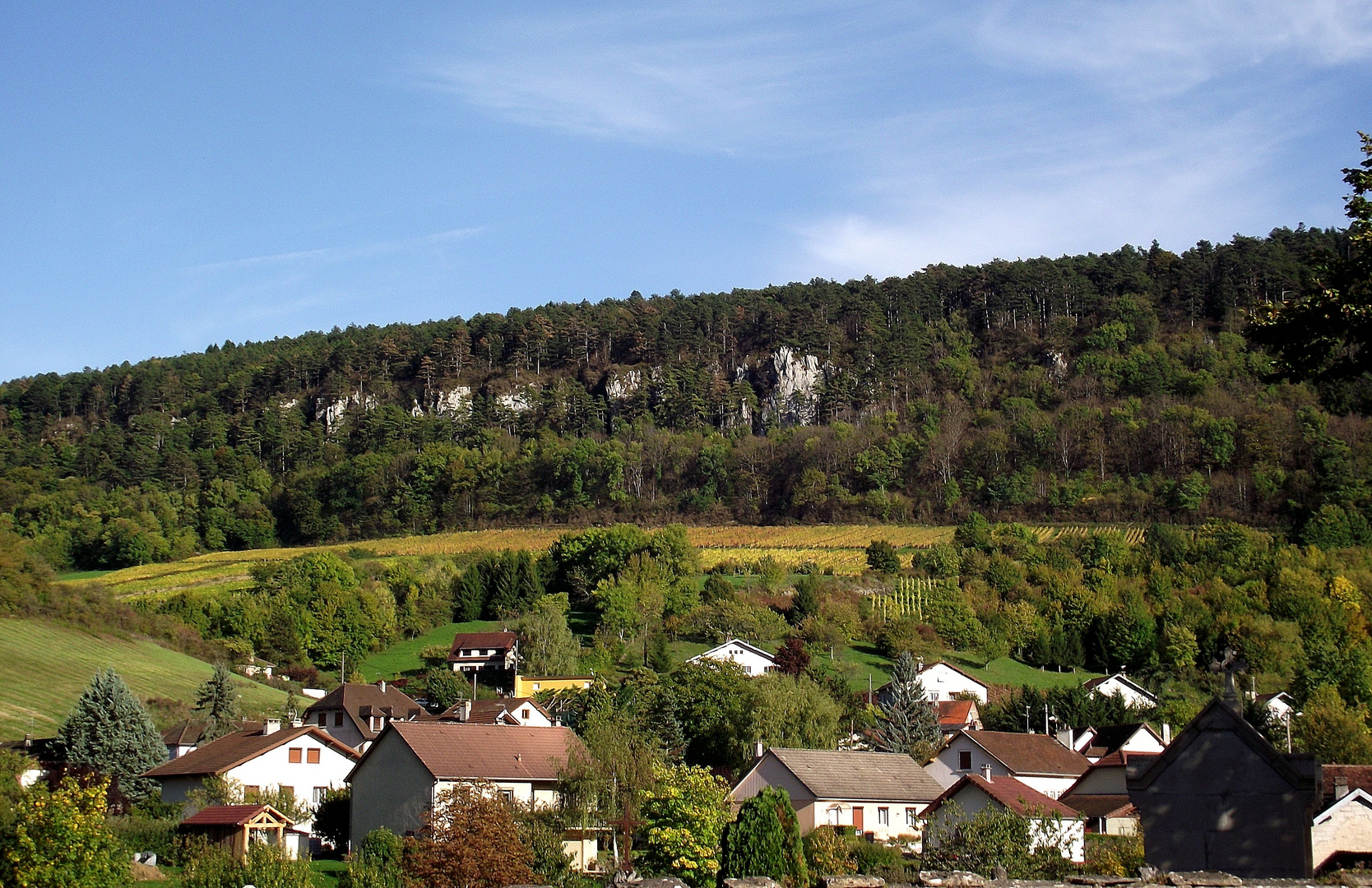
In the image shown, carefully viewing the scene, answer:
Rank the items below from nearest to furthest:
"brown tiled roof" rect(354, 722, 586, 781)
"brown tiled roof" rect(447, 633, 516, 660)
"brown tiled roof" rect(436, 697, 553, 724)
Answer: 1. "brown tiled roof" rect(354, 722, 586, 781)
2. "brown tiled roof" rect(436, 697, 553, 724)
3. "brown tiled roof" rect(447, 633, 516, 660)

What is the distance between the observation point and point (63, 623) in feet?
232

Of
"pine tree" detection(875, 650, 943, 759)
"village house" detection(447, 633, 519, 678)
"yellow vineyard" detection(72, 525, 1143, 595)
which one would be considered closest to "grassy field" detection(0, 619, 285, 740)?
"village house" detection(447, 633, 519, 678)

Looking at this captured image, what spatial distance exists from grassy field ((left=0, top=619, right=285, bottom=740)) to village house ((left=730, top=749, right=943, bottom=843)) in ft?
90.2

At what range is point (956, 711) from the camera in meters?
66.5

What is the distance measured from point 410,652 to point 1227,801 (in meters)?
73.2

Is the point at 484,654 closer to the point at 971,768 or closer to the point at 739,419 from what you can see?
the point at 971,768

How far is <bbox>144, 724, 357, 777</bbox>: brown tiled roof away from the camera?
4369 centimetres

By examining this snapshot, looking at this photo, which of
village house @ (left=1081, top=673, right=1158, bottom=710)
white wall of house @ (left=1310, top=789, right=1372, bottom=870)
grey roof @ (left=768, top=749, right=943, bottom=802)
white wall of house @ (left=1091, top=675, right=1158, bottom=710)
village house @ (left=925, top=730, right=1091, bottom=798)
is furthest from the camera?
village house @ (left=1081, top=673, right=1158, bottom=710)

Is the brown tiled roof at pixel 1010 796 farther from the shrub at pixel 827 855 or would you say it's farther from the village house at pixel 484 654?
the village house at pixel 484 654

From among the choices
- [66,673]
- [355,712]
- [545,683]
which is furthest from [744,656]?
[66,673]

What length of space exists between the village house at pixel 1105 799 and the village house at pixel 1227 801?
22224 mm

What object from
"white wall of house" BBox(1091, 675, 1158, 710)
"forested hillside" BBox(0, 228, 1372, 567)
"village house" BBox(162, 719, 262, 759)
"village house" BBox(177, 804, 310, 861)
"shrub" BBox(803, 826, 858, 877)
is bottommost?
"white wall of house" BBox(1091, 675, 1158, 710)

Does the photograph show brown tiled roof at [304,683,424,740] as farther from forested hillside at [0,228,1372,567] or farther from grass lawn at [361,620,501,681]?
forested hillside at [0,228,1372,567]

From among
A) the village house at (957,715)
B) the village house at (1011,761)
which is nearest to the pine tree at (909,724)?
the village house at (957,715)
